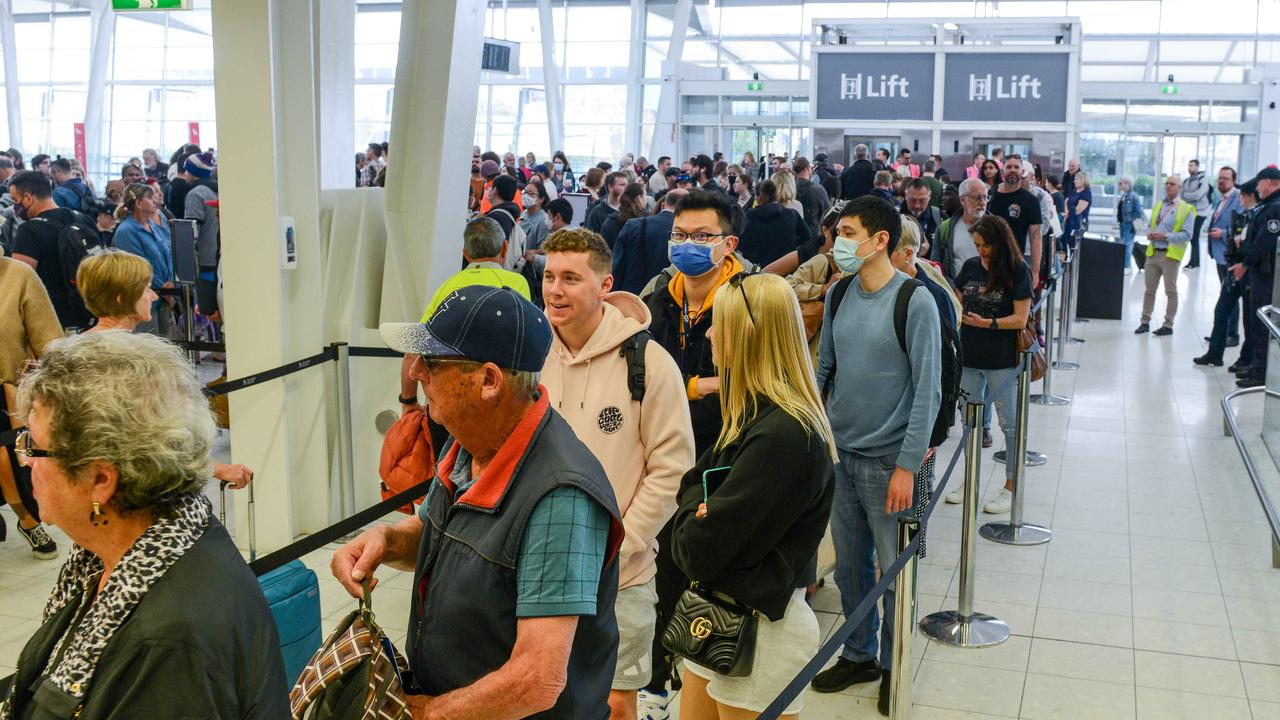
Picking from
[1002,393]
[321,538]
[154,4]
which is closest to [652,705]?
[321,538]

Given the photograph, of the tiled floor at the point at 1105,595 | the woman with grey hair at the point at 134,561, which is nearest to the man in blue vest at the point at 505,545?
the woman with grey hair at the point at 134,561

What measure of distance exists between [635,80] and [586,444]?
94.4 feet

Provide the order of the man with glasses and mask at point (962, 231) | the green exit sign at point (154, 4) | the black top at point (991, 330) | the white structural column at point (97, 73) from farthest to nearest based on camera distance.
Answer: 1. the white structural column at point (97, 73)
2. the green exit sign at point (154, 4)
3. the man with glasses and mask at point (962, 231)
4. the black top at point (991, 330)

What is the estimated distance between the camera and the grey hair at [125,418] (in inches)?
70.5

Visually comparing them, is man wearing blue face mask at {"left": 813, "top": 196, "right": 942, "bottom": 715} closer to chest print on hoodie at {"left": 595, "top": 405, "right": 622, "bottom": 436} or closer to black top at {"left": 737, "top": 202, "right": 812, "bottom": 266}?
chest print on hoodie at {"left": 595, "top": 405, "right": 622, "bottom": 436}

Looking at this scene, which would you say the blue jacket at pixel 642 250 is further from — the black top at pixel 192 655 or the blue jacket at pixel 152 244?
the black top at pixel 192 655

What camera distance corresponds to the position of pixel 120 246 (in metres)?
10.1

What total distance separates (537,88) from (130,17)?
1107 cm

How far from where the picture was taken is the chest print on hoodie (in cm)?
338

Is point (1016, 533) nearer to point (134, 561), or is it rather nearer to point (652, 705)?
point (652, 705)

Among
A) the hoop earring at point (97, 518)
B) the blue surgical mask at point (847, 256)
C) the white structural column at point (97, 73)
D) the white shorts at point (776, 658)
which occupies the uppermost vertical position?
the white structural column at point (97, 73)

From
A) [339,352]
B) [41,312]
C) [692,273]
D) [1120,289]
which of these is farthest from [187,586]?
[1120,289]

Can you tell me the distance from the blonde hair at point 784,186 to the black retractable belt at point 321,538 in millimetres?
5533

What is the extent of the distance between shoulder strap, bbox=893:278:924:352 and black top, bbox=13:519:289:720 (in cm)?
303
